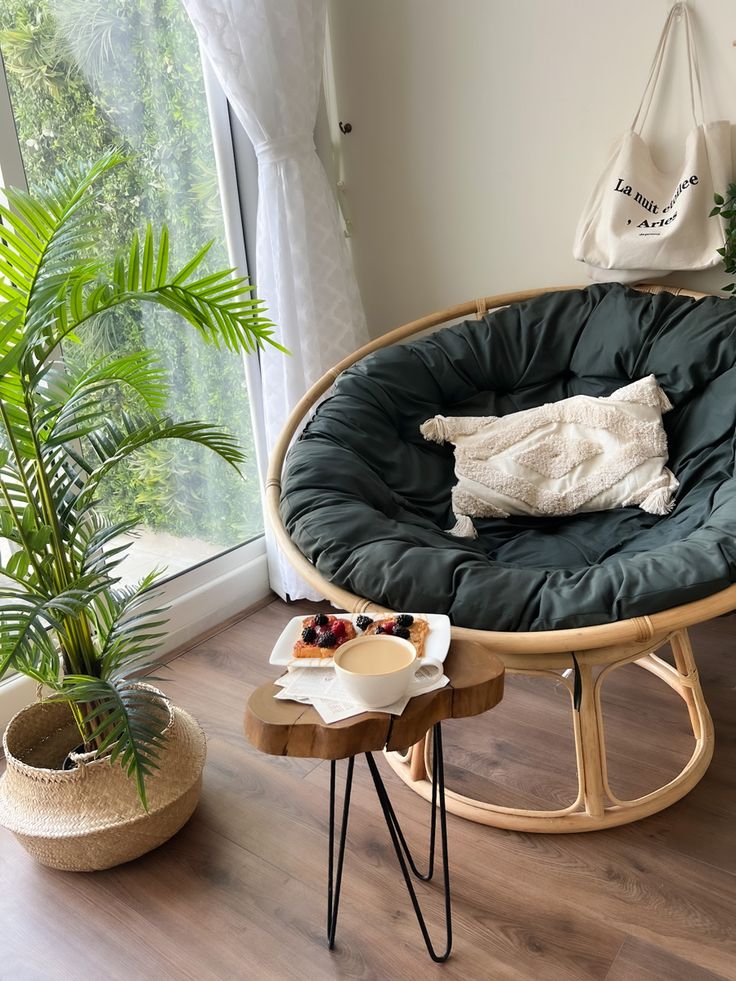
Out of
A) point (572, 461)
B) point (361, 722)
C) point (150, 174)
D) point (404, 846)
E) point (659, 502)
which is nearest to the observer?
point (361, 722)

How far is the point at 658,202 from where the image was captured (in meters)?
1.93

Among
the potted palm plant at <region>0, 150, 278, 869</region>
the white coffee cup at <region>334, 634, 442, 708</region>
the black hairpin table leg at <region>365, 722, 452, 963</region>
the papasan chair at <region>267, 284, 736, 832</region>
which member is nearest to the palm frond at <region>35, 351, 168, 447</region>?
the potted palm plant at <region>0, 150, 278, 869</region>

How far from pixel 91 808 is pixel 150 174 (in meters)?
1.50

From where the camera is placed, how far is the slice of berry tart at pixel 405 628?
1134 mm

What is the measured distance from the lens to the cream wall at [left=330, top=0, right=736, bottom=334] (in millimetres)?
1940

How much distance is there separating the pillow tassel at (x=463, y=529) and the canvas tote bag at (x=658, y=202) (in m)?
0.71

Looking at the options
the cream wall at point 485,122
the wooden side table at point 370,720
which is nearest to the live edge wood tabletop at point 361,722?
the wooden side table at point 370,720

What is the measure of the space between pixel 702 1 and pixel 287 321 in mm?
1191

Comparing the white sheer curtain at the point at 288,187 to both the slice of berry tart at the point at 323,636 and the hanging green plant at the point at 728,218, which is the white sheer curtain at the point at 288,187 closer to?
the hanging green plant at the point at 728,218

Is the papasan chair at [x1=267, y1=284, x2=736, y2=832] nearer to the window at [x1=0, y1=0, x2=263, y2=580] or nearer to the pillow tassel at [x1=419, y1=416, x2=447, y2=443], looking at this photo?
the pillow tassel at [x1=419, y1=416, x2=447, y2=443]

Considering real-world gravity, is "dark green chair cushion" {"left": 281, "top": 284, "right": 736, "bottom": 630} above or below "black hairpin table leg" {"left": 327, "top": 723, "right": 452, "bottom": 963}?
above

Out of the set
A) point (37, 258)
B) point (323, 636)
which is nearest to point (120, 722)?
point (323, 636)

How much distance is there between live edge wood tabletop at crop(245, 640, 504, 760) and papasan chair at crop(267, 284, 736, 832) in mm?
197

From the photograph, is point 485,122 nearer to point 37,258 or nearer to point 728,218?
point 728,218
